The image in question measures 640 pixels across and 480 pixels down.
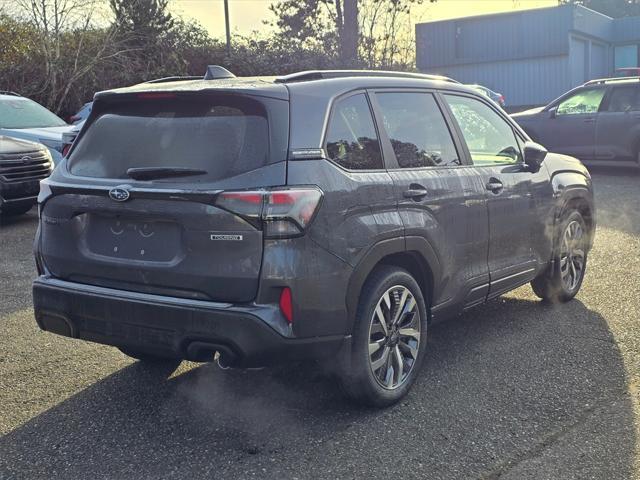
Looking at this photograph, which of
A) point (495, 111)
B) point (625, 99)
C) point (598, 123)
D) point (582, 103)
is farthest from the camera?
point (582, 103)

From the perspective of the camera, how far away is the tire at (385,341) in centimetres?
380

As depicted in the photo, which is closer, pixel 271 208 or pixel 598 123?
pixel 271 208

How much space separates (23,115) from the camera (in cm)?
1256

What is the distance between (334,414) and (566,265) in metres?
2.82

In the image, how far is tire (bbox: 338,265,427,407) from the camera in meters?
3.80

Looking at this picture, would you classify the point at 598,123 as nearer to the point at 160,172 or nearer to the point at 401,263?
the point at 401,263

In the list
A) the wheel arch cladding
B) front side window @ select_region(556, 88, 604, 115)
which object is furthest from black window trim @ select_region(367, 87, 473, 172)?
front side window @ select_region(556, 88, 604, 115)

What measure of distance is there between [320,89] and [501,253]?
1.88 m

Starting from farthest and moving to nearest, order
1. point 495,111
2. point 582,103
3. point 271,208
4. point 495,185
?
point 582,103, point 495,111, point 495,185, point 271,208

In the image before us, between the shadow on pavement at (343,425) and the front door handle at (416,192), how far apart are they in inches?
43.5

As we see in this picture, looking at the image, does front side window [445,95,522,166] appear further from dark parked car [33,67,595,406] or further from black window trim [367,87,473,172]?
dark parked car [33,67,595,406]

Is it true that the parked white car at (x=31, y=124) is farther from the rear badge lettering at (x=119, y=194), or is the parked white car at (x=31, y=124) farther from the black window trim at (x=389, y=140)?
the rear badge lettering at (x=119, y=194)

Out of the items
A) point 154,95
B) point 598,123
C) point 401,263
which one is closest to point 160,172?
point 154,95

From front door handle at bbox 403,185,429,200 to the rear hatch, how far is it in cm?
89
